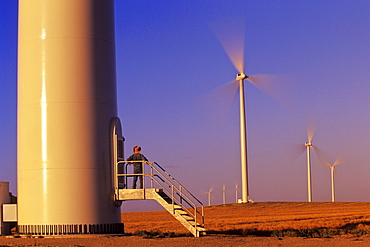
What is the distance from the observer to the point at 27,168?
28109 mm

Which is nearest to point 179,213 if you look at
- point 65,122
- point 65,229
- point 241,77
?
point 65,229

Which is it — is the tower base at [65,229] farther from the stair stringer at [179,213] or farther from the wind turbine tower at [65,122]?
the stair stringer at [179,213]

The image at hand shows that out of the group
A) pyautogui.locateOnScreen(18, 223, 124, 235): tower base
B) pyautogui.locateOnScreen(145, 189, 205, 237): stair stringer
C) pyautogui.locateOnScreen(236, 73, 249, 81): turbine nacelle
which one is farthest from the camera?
pyautogui.locateOnScreen(236, 73, 249, 81): turbine nacelle

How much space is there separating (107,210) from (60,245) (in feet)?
17.0

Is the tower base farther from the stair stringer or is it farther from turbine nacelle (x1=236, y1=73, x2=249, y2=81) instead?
turbine nacelle (x1=236, y1=73, x2=249, y2=81)

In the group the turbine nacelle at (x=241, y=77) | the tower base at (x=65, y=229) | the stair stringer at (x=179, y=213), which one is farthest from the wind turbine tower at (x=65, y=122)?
the turbine nacelle at (x=241, y=77)

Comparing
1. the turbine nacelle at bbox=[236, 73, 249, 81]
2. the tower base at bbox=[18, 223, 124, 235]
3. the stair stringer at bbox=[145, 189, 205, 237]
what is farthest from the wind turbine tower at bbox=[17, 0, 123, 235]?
the turbine nacelle at bbox=[236, 73, 249, 81]

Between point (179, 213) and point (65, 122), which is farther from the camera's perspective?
point (179, 213)

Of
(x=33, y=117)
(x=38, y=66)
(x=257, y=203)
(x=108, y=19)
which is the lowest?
(x=257, y=203)

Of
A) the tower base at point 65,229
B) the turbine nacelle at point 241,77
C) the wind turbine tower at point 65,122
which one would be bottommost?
the tower base at point 65,229

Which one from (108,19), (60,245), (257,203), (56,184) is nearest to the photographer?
(60,245)

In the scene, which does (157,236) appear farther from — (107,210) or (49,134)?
(49,134)

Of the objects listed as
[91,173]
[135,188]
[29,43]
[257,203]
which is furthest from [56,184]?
[257,203]

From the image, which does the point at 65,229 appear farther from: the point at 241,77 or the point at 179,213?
the point at 241,77
